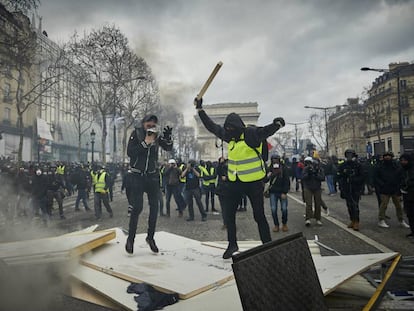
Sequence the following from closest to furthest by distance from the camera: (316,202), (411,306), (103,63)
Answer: (411,306) < (316,202) < (103,63)

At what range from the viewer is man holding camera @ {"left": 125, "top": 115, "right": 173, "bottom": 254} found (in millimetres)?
3881

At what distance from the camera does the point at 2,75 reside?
7.18 m

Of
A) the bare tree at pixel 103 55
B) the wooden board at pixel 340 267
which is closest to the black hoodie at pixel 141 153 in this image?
the wooden board at pixel 340 267

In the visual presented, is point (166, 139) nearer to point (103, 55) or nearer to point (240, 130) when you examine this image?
point (240, 130)

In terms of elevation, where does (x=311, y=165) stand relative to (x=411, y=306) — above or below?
above

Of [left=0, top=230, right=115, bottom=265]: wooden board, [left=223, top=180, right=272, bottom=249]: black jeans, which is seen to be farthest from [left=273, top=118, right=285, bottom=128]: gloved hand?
[left=0, top=230, right=115, bottom=265]: wooden board

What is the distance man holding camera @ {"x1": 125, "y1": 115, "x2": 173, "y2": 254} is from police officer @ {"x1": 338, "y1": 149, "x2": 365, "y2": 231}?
4.89 meters

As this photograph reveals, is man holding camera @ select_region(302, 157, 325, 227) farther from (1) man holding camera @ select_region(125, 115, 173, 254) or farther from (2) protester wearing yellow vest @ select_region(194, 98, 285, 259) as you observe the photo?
(1) man holding camera @ select_region(125, 115, 173, 254)

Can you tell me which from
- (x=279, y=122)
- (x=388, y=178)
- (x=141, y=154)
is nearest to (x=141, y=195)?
(x=141, y=154)

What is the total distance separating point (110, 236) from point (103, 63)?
19229mm

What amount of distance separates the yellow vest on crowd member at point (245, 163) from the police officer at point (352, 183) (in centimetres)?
443

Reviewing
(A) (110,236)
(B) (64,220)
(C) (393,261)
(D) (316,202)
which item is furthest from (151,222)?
(B) (64,220)

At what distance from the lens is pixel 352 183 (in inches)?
285

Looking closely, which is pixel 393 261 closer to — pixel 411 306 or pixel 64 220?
pixel 411 306
